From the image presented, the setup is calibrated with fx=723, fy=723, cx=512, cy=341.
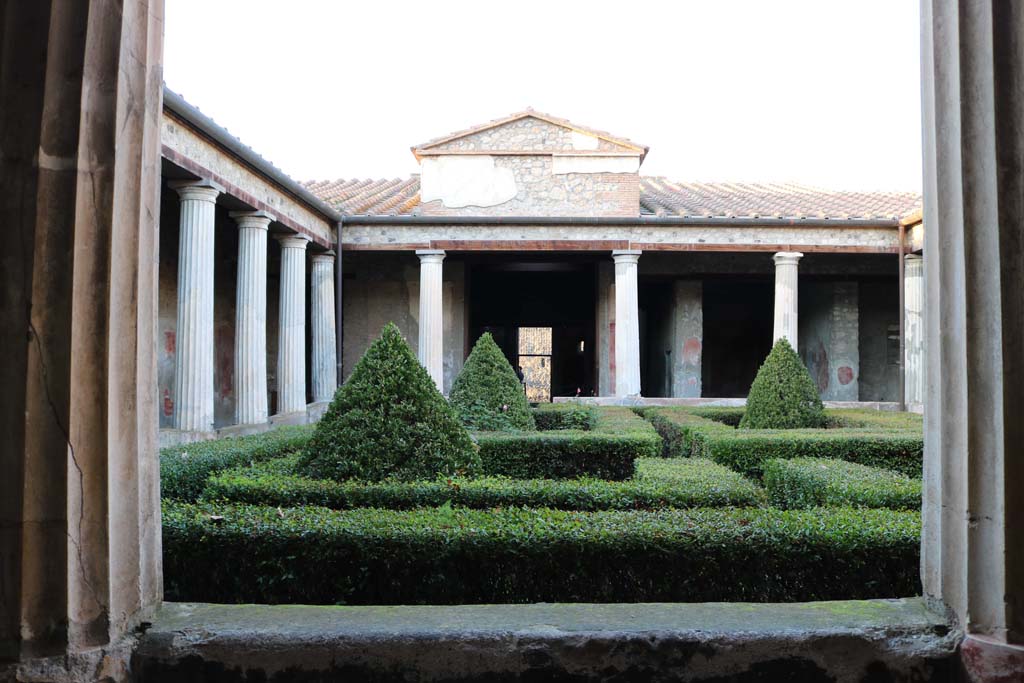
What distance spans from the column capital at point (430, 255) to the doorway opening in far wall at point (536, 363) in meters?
7.61

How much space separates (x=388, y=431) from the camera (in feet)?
13.8

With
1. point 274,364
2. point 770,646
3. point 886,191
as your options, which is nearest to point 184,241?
point 274,364

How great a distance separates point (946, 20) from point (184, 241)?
8.62m

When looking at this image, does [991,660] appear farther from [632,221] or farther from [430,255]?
[430,255]

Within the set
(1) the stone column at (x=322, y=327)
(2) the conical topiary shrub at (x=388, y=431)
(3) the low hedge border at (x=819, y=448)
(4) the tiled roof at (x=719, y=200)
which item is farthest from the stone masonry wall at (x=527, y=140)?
(2) the conical topiary shrub at (x=388, y=431)

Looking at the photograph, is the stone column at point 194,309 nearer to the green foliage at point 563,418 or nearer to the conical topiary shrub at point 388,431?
the green foliage at point 563,418

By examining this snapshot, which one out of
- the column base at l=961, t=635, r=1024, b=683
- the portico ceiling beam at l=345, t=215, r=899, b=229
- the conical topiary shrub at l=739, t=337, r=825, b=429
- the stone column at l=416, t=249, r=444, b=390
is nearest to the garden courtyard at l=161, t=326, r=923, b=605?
the column base at l=961, t=635, r=1024, b=683

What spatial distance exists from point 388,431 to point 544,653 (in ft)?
8.27

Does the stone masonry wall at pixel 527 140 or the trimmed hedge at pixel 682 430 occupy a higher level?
the stone masonry wall at pixel 527 140

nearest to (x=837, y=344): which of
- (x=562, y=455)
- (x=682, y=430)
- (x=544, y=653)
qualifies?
(x=682, y=430)

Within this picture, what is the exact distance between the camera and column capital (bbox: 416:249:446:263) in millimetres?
13391

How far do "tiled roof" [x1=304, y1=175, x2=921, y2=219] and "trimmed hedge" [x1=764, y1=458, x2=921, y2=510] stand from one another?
30.1ft

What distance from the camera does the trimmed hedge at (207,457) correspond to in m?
4.64

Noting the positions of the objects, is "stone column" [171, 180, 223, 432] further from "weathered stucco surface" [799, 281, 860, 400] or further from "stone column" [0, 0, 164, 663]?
"weathered stucco surface" [799, 281, 860, 400]
